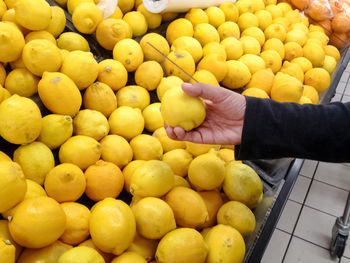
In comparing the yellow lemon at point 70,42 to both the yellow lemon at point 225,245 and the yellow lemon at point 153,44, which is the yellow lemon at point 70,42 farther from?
the yellow lemon at point 225,245

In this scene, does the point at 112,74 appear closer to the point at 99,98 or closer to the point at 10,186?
the point at 99,98

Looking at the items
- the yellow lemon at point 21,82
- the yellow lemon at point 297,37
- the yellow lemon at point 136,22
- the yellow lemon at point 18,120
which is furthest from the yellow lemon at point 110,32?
the yellow lemon at point 297,37

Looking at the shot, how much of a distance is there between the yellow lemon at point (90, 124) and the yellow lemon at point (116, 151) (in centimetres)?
4

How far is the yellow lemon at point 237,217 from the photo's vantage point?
1.12 metres

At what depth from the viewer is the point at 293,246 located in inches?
92.0

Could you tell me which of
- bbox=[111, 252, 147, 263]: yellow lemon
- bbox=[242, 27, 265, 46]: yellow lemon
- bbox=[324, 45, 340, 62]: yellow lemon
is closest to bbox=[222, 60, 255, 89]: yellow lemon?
bbox=[242, 27, 265, 46]: yellow lemon

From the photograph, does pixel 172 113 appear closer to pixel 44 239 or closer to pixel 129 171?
pixel 129 171

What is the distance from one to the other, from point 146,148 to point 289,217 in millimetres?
1733

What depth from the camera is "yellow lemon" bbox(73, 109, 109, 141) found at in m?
1.25

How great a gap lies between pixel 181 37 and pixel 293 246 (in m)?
1.71

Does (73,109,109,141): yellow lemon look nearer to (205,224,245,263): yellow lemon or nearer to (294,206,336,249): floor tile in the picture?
(205,224,245,263): yellow lemon

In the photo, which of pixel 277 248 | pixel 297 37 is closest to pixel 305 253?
pixel 277 248

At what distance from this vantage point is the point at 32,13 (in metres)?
1.31

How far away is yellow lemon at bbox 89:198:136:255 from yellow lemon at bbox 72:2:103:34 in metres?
1.02
